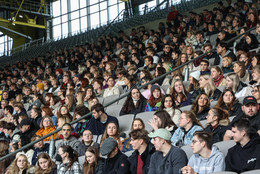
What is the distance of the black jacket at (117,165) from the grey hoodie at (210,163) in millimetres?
868

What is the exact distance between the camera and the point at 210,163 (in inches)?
159

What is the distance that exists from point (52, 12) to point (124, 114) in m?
19.6

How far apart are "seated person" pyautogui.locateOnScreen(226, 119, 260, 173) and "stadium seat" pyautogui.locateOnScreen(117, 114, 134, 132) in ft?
8.68

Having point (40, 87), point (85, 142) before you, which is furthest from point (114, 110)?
point (40, 87)

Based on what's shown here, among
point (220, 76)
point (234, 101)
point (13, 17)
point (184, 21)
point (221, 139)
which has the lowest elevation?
point (221, 139)

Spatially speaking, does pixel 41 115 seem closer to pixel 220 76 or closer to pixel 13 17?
pixel 220 76

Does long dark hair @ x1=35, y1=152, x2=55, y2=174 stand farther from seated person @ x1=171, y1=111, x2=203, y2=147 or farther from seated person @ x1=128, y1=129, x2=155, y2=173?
seated person @ x1=171, y1=111, x2=203, y2=147

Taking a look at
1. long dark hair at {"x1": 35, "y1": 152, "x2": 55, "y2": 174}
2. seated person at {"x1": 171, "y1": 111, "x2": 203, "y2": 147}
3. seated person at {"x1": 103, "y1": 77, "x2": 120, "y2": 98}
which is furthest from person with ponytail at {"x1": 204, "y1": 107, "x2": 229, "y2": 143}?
seated person at {"x1": 103, "y1": 77, "x2": 120, "y2": 98}

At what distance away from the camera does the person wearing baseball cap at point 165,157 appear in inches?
166

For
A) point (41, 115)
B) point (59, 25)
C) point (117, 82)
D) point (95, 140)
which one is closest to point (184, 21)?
point (117, 82)

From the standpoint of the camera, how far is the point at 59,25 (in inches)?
1011

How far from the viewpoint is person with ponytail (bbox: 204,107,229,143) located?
485 centimetres

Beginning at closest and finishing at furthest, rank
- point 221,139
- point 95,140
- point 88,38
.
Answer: point 221,139, point 95,140, point 88,38

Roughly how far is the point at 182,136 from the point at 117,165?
801mm
